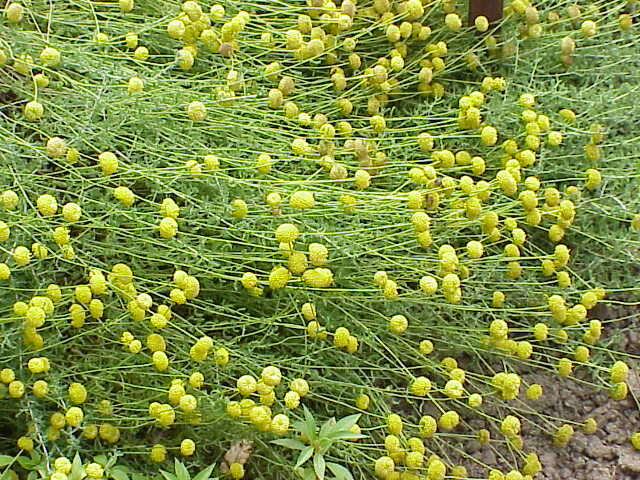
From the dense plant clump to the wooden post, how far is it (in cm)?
5

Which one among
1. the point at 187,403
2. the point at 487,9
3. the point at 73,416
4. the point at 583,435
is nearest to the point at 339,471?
the point at 187,403

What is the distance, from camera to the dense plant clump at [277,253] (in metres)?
1.48

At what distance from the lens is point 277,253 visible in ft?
5.06

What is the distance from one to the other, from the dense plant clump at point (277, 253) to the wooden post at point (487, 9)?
5 centimetres

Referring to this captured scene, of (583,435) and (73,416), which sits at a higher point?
(73,416)

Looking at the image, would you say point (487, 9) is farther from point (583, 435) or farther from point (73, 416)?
point (73, 416)

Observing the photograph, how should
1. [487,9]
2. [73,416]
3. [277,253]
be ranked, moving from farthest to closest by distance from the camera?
[487,9]
[277,253]
[73,416]

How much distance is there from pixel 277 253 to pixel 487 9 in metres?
0.90

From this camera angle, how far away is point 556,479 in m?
1.76

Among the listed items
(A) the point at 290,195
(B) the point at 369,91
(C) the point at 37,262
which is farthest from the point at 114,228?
(B) the point at 369,91

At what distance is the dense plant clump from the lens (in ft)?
4.84

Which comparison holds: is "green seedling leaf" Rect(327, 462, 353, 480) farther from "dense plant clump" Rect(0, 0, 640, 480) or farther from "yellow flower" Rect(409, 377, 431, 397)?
"yellow flower" Rect(409, 377, 431, 397)

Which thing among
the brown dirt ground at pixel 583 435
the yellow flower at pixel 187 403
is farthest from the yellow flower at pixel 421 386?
the yellow flower at pixel 187 403

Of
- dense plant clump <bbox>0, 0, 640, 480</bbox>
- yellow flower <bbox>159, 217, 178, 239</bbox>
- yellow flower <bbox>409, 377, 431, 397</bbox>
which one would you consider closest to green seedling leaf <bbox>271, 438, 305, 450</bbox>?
dense plant clump <bbox>0, 0, 640, 480</bbox>
